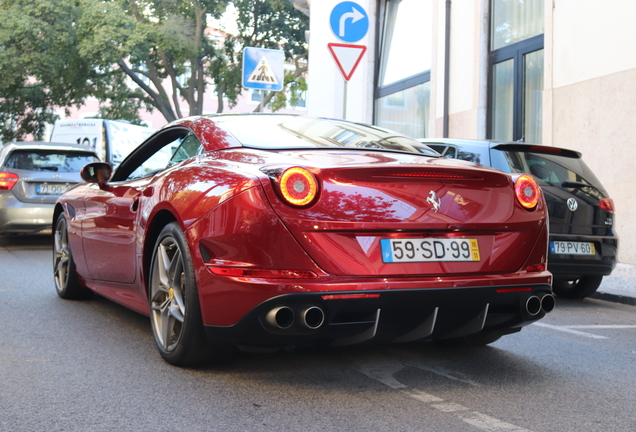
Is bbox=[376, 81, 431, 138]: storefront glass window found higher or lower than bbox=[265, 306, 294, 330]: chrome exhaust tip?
higher

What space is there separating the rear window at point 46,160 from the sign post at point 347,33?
4.49 meters

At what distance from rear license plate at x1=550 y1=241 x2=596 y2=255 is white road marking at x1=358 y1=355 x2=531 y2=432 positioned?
10.4 feet

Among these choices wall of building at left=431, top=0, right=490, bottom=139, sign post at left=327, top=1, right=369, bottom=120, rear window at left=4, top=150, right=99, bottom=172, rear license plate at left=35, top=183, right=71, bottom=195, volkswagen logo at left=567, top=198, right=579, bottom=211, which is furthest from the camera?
wall of building at left=431, top=0, right=490, bottom=139

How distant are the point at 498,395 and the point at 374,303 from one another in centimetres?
76

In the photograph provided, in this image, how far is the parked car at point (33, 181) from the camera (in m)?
11.5

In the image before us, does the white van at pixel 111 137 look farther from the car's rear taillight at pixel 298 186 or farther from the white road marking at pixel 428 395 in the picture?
the car's rear taillight at pixel 298 186

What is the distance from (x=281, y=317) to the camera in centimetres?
357

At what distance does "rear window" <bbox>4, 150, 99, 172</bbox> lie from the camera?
11.8 m

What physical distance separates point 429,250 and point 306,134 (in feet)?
3.72

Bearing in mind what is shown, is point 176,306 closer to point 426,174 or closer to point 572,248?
point 426,174

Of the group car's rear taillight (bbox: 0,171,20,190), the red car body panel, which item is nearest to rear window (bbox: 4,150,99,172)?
car's rear taillight (bbox: 0,171,20,190)

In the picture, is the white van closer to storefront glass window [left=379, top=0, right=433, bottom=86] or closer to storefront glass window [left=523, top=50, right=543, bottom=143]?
storefront glass window [left=379, top=0, right=433, bottom=86]

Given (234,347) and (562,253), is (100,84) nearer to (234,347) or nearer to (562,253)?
(562,253)

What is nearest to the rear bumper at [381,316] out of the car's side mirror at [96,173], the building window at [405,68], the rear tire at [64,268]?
the car's side mirror at [96,173]
